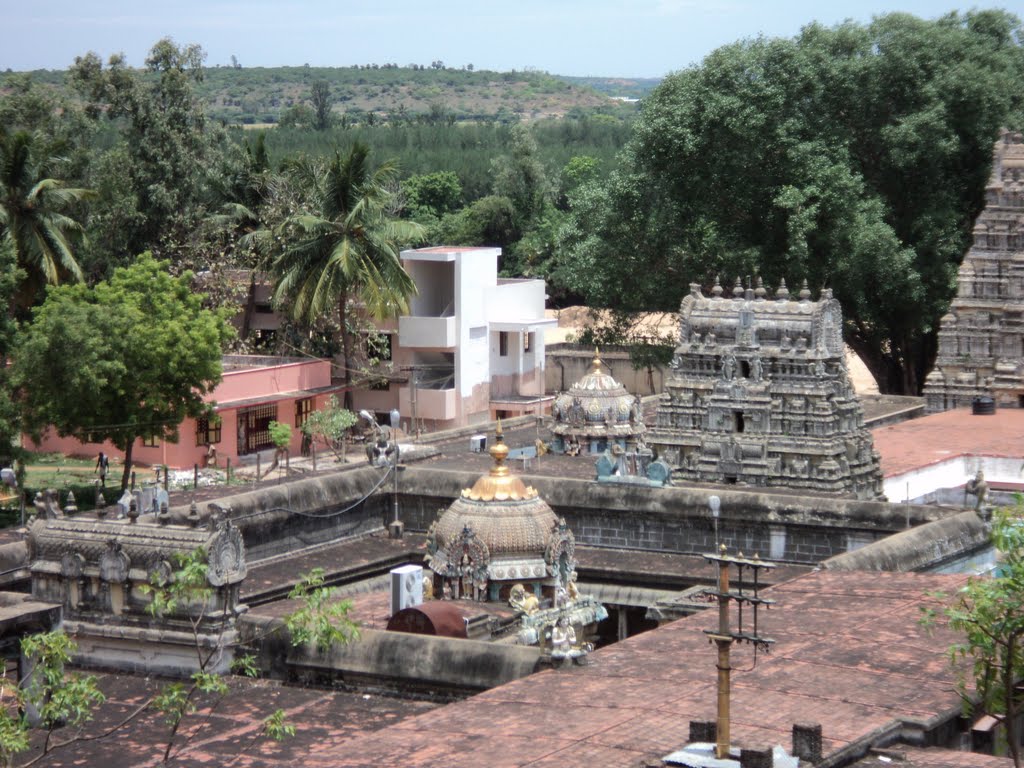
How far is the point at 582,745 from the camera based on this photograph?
23609 millimetres

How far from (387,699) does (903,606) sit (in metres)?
7.82

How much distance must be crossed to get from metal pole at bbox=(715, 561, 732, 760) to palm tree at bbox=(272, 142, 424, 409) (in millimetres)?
40372

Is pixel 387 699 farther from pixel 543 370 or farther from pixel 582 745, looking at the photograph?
pixel 543 370

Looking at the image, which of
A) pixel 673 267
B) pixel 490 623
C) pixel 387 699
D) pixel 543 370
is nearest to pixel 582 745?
pixel 387 699

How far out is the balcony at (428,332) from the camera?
212 feet

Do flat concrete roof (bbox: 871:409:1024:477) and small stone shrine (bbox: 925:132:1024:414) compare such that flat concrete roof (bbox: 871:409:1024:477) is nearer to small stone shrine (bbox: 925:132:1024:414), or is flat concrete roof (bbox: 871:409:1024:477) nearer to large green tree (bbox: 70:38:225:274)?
small stone shrine (bbox: 925:132:1024:414)

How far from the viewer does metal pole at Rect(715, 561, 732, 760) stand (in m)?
20.2

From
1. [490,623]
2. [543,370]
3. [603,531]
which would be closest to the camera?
[490,623]

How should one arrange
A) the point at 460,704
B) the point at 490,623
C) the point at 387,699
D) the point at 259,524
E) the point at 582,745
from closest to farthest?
1. the point at 582,745
2. the point at 460,704
3. the point at 387,699
4. the point at 490,623
5. the point at 259,524

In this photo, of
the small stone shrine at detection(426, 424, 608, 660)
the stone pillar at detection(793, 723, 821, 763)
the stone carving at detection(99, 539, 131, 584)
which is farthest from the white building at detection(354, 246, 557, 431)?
the stone pillar at detection(793, 723, 821, 763)

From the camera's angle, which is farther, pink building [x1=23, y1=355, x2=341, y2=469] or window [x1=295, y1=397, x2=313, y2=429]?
window [x1=295, y1=397, x2=313, y2=429]

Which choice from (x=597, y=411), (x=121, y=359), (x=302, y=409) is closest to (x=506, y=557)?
(x=121, y=359)

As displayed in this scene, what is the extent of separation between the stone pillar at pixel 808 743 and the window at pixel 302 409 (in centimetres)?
3916

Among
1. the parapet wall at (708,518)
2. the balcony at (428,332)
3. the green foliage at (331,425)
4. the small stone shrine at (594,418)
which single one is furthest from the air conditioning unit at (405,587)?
the balcony at (428,332)
